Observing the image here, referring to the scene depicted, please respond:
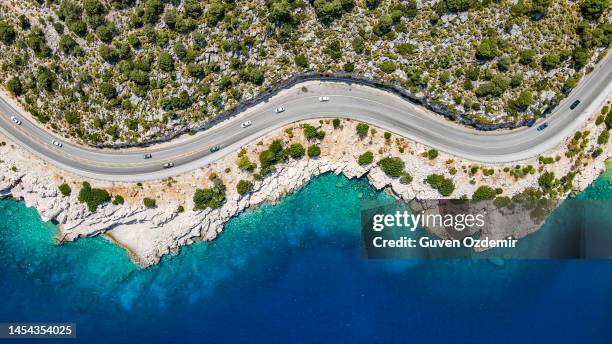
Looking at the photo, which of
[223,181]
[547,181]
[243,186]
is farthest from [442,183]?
[223,181]

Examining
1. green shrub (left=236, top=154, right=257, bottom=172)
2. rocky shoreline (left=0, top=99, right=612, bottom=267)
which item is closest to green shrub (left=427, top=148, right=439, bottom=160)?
rocky shoreline (left=0, top=99, right=612, bottom=267)

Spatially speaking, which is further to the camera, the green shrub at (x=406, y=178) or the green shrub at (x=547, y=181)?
the green shrub at (x=406, y=178)

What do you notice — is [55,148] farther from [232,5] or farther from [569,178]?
[569,178]

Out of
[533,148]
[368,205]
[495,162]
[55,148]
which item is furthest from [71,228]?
[533,148]

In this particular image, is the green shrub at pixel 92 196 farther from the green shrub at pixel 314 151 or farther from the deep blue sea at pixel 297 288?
the green shrub at pixel 314 151

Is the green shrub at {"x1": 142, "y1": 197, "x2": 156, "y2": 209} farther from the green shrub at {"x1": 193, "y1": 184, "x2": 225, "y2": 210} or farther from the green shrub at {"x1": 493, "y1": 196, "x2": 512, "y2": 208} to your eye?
the green shrub at {"x1": 493, "y1": 196, "x2": 512, "y2": 208}

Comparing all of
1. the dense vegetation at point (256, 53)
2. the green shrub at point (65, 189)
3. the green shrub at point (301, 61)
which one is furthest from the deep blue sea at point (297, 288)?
the dense vegetation at point (256, 53)
